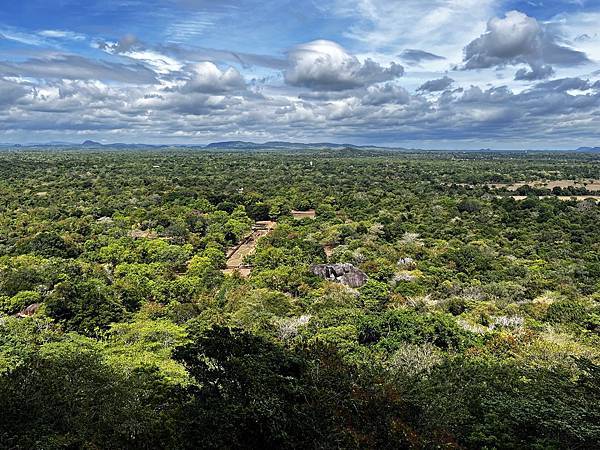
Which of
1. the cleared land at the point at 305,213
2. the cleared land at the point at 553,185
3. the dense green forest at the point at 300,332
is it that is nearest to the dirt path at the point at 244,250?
the dense green forest at the point at 300,332

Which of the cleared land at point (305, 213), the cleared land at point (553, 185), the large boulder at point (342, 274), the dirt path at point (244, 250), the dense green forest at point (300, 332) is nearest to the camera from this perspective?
the dense green forest at point (300, 332)

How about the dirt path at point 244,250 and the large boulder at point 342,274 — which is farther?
the dirt path at point 244,250

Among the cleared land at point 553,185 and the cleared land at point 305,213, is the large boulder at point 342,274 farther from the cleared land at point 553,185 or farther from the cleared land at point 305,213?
the cleared land at point 553,185

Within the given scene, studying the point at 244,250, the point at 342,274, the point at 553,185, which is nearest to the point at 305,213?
the point at 244,250

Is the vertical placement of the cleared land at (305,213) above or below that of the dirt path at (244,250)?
above

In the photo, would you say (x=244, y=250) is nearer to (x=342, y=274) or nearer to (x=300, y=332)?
(x=342, y=274)

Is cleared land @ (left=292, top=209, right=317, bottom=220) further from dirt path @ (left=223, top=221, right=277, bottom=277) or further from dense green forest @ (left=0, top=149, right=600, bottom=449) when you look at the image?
dense green forest @ (left=0, top=149, right=600, bottom=449)

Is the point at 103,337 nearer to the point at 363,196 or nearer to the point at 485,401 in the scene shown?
the point at 485,401
